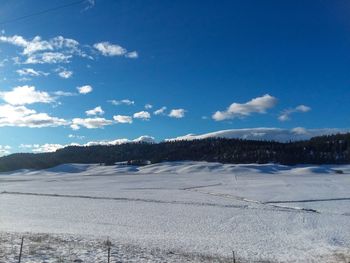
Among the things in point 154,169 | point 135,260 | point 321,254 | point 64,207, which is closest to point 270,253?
point 321,254

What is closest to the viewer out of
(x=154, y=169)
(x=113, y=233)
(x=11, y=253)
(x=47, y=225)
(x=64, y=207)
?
(x=11, y=253)

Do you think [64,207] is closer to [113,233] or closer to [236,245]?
[113,233]

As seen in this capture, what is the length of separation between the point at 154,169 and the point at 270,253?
147385 millimetres

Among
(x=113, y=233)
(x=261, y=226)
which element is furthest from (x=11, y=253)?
(x=261, y=226)

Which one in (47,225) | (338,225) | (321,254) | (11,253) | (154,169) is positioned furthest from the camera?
(154,169)

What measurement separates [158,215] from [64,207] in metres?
11.8

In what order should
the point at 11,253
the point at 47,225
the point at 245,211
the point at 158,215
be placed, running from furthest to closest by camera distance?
the point at 245,211, the point at 158,215, the point at 47,225, the point at 11,253

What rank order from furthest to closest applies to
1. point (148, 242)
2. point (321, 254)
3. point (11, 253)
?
point (148, 242), point (321, 254), point (11, 253)

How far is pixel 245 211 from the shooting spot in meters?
44.2

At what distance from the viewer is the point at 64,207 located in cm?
4734

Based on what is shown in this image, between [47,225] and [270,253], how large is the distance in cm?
1632

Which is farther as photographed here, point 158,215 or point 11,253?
point 158,215

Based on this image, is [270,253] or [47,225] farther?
[47,225]

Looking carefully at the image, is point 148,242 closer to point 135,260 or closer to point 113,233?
point 113,233
